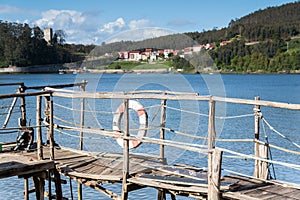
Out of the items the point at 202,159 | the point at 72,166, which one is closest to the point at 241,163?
the point at 202,159

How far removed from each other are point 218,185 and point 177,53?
18.7ft

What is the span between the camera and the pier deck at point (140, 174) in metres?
5.97

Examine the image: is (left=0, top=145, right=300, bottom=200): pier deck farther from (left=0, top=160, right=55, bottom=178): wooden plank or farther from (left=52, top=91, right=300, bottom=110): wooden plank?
(left=52, top=91, right=300, bottom=110): wooden plank

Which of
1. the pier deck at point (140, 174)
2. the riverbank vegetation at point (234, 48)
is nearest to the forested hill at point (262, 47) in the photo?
the riverbank vegetation at point (234, 48)

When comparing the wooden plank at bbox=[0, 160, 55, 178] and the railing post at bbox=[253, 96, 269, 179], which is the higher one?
the railing post at bbox=[253, 96, 269, 179]

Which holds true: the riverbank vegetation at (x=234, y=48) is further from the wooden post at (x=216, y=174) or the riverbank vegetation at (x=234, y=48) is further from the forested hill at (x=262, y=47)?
the wooden post at (x=216, y=174)

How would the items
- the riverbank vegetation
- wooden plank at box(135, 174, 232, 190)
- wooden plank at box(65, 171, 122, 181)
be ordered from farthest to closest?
1. the riverbank vegetation
2. wooden plank at box(65, 171, 122, 181)
3. wooden plank at box(135, 174, 232, 190)

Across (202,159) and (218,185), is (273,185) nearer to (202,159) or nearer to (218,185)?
(218,185)

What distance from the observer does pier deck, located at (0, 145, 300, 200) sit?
5.97 m

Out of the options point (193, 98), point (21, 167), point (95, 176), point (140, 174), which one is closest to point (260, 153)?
point (193, 98)

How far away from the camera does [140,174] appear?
6.96 metres

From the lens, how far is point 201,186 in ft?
20.1

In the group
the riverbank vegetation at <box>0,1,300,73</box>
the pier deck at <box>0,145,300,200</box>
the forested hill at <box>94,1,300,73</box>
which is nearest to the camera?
the pier deck at <box>0,145,300,200</box>

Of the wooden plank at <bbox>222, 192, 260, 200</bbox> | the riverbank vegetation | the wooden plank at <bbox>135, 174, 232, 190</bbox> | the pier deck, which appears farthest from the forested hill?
the wooden plank at <bbox>222, 192, 260, 200</bbox>
